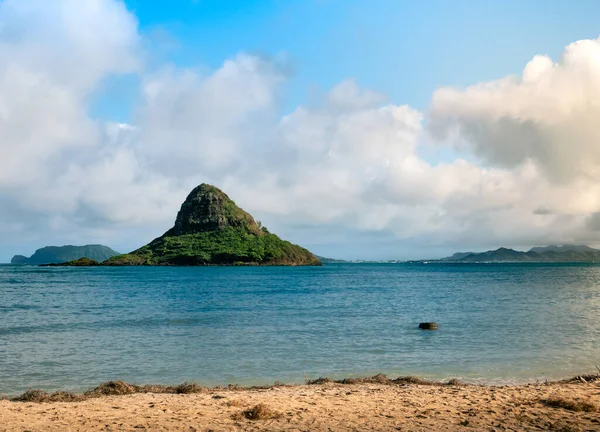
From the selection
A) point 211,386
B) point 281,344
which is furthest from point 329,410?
point 281,344

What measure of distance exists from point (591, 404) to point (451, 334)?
18.3 m

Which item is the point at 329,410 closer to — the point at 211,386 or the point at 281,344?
the point at 211,386

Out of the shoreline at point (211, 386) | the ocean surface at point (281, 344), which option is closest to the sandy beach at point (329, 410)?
the shoreline at point (211, 386)

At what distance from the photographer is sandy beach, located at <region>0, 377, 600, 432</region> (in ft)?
42.1

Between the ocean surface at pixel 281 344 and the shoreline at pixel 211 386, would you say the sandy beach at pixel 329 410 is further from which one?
the ocean surface at pixel 281 344

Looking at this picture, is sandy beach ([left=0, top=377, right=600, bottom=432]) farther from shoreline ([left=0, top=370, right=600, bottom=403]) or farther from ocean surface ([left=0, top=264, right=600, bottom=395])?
ocean surface ([left=0, top=264, right=600, bottom=395])

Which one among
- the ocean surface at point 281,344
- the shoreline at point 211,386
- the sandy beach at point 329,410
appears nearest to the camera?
the sandy beach at point 329,410

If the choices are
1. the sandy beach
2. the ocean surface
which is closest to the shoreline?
the sandy beach

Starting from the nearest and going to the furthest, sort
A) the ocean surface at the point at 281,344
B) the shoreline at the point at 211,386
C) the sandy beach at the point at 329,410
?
the sandy beach at the point at 329,410
the shoreline at the point at 211,386
the ocean surface at the point at 281,344

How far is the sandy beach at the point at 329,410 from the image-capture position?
12.8 metres

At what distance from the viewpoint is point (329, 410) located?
47.4 ft

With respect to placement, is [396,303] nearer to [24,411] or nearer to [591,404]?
[591,404]

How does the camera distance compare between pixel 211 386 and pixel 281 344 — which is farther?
pixel 281 344

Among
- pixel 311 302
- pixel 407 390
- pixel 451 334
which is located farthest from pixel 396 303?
pixel 407 390
